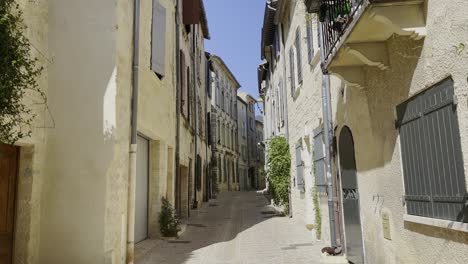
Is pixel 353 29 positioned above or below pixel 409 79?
above

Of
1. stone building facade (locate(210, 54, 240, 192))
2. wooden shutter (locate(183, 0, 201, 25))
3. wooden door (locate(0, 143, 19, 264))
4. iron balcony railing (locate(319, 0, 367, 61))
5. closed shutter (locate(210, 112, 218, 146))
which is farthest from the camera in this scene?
stone building facade (locate(210, 54, 240, 192))

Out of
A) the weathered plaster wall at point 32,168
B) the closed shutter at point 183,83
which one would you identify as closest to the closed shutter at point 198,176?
the closed shutter at point 183,83

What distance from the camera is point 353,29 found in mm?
4301

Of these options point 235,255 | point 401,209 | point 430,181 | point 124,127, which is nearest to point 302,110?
point 235,255

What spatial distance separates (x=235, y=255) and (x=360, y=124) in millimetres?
3572

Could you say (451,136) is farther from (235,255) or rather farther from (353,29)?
(235,255)

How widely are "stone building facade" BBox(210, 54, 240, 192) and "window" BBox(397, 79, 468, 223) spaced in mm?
22559

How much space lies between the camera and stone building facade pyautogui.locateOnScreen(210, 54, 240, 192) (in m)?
28.8

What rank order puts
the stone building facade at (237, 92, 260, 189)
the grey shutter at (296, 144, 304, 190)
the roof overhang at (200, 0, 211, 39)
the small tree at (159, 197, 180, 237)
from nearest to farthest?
the small tree at (159, 197, 180, 237)
the grey shutter at (296, 144, 304, 190)
the roof overhang at (200, 0, 211, 39)
the stone building facade at (237, 92, 260, 189)

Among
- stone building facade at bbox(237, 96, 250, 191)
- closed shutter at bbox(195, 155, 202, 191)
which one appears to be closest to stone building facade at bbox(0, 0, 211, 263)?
closed shutter at bbox(195, 155, 202, 191)

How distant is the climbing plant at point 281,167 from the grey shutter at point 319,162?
194 inches

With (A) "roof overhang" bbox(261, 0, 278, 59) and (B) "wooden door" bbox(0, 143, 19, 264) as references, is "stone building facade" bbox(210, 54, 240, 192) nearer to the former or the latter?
(A) "roof overhang" bbox(261, 0, 278, 59)

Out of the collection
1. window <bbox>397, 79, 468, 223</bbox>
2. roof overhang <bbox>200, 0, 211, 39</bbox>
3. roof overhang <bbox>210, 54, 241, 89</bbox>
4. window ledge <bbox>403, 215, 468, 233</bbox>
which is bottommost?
window ledge <bbox>403, 215, 468, 233</bbox>

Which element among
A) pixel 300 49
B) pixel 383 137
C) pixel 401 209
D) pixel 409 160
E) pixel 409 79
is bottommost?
pixel 401 209
